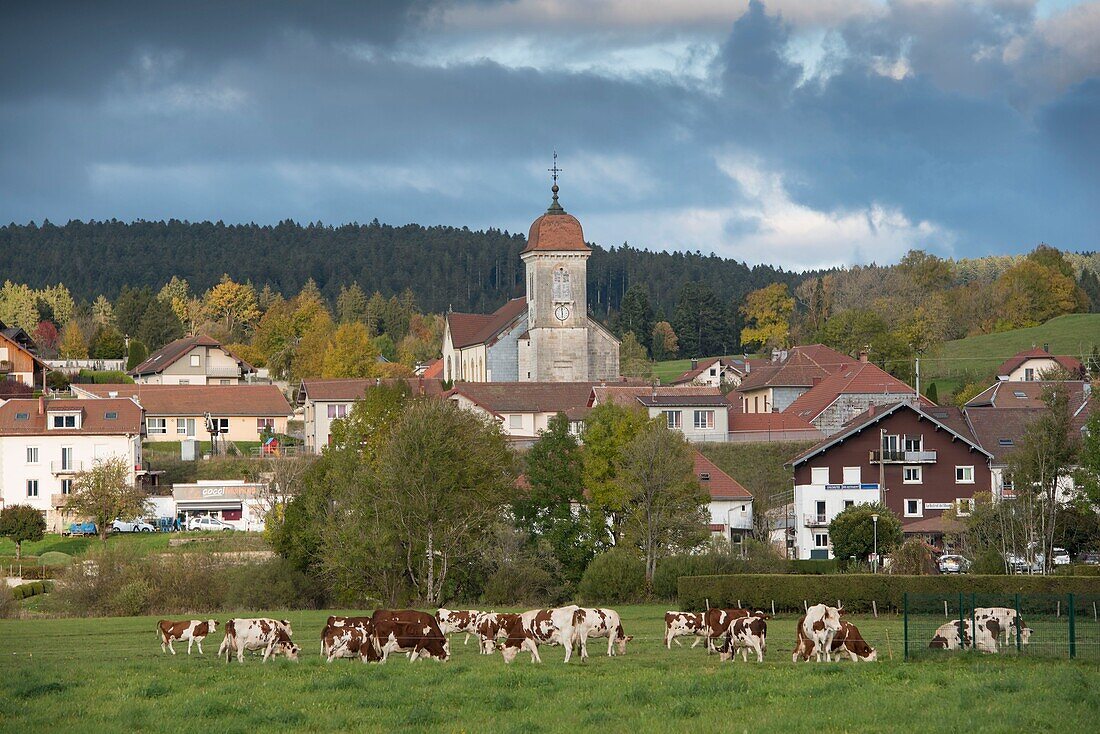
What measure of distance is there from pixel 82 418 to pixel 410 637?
57336 mm

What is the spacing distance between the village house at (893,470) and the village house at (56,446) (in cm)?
3589

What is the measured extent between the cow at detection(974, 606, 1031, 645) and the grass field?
4.93 feet

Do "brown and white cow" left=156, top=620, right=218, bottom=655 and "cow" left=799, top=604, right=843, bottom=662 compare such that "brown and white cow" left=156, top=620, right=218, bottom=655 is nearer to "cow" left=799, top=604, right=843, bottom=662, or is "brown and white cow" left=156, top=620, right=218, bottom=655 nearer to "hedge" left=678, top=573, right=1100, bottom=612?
"cow" left=799, top=604, right=843, bottom=662

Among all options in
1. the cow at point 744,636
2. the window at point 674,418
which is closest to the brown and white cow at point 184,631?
the cow at point 744,636

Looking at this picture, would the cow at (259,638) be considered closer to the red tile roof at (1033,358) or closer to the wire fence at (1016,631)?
the wire fence at (1016,631)

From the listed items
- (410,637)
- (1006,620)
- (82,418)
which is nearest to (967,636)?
(1006,620)

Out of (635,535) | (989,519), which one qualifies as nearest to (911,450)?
(989,519)

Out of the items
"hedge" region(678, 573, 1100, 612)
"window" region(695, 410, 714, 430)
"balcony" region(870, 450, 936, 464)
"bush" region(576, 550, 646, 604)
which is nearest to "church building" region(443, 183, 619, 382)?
"window" region(695, 410, 714, 430)

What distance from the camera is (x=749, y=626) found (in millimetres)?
26688

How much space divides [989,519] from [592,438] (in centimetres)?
1575

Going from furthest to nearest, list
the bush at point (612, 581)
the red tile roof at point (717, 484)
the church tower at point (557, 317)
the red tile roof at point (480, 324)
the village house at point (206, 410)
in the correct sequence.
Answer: the red tile roof at point (480, 324), the church tower at point (557, 317), the village house at point (206, 410), the red tile roof at point (717, 484), the bush at point (612, 581)

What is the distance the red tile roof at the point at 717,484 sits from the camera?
68.8 metres

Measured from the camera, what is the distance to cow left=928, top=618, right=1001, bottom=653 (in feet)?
84.2

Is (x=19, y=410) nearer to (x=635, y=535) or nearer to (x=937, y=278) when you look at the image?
(x=635, y=535)
